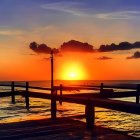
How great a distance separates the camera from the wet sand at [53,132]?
845cm

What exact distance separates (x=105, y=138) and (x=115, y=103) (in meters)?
1.11

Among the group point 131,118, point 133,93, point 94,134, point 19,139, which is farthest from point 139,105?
point 133,93

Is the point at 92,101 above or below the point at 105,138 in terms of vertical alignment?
above

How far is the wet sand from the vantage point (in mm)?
8453

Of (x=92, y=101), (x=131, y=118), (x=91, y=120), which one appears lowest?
(x=131, y=118)

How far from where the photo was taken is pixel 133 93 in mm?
23141

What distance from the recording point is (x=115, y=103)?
9062 millimetres

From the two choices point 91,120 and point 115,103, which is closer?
point 115,103

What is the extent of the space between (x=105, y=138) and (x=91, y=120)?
166cm

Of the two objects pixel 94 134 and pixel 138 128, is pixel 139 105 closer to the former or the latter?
pixel 94 134

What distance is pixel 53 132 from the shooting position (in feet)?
29.8

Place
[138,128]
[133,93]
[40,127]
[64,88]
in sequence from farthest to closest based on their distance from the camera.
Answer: [64,88]
[133,93]
[138,128]
[40,127]

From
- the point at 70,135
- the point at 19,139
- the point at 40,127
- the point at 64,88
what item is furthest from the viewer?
the point at 64,88

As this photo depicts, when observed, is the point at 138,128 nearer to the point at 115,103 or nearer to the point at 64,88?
the point at 115,103
